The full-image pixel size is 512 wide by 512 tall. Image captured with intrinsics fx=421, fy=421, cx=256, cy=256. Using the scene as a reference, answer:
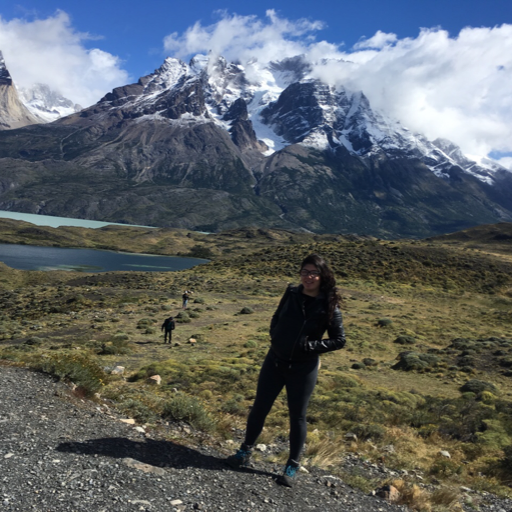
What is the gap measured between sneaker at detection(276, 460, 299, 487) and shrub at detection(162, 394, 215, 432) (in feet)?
8.76

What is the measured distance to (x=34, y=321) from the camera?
33.7 metres

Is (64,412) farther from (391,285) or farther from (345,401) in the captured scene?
(391,285)

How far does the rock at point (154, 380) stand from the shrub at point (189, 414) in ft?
16.4

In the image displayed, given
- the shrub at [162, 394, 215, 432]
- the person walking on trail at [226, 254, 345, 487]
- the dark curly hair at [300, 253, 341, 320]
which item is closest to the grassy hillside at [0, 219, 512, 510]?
the shrub at [162, 394, 215, 432]

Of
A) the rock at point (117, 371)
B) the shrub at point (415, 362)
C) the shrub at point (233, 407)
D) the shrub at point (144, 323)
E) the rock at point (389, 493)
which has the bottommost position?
the shrub at point (144, 323)

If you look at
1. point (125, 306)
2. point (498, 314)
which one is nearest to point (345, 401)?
point (125, 306)

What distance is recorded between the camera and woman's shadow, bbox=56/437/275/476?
21.1ft

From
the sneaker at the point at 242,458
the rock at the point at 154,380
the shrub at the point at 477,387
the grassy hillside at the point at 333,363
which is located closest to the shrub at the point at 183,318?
the grassy hillside at the point at 333,363

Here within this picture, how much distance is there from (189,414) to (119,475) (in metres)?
3.31

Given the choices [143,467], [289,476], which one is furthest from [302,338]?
[143,467]

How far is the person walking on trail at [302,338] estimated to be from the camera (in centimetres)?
626

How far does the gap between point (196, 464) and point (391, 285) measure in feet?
198

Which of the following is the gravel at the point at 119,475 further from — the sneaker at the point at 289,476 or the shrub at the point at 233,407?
the shrub at the point at 233,407

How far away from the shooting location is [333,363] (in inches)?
885
